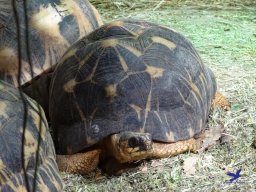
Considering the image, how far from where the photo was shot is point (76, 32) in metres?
5.32

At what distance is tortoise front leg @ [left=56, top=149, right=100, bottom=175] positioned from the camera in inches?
165

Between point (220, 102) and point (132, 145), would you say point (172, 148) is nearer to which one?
point (132, 145)

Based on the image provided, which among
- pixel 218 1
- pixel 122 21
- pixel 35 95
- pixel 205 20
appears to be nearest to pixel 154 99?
pixel 122 21

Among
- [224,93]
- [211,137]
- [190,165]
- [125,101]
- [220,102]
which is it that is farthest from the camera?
[224,93]

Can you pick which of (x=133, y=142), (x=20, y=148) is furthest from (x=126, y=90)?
(x=20, y=148)

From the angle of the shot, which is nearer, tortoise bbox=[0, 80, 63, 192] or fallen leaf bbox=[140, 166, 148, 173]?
tortoise bbox=[0, 80, 63, 192]

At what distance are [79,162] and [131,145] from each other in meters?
0.42

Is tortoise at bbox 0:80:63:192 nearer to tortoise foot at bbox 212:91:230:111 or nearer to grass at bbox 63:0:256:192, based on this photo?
grass at bbox 63:0:256:192

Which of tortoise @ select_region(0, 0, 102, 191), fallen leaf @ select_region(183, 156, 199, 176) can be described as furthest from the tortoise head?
tortoise @ select_region(0, 0, 102, 191)

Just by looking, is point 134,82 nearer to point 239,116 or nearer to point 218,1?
point 239,116

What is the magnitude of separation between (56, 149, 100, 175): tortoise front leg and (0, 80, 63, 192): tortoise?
0.38m

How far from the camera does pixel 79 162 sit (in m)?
4.21

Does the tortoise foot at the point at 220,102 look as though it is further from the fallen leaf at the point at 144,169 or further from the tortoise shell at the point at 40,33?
the tortoise shell at the point at 40,33

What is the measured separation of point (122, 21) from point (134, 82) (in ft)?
2.38
